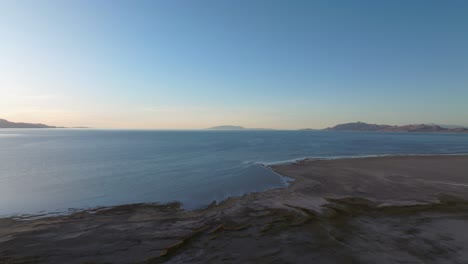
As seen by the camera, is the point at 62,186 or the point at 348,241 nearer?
the point at 348,241

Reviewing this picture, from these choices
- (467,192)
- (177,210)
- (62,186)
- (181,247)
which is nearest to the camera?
(181,247)

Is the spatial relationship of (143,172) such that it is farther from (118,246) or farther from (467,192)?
(467,192)

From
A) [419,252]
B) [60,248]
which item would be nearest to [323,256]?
[419,252]

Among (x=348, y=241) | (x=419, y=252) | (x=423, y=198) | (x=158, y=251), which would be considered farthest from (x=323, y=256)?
(x=423, y=198)

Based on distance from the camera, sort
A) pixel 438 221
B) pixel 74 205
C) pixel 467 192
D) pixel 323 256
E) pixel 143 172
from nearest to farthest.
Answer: pixel 323 256 → pixel 438 221 → pixel 74 205 → pixel 467 192 → pixel 143 172

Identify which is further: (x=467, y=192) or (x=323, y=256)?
(x=467, y=192)

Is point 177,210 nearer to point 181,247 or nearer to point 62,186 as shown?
point 181,247
